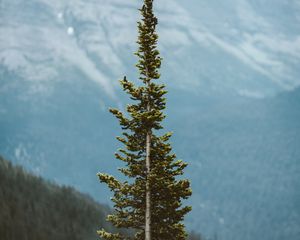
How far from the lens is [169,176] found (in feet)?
62.4

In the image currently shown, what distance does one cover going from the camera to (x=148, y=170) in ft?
63.8

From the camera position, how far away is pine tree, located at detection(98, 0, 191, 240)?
62.4 feet

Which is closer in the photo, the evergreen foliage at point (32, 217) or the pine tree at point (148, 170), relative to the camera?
the pine tree at point (148, 170)

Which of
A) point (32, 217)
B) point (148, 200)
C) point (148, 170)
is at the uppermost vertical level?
point (32, 217)

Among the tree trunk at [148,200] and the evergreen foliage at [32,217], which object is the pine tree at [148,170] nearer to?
the tree trunk at [148,200]

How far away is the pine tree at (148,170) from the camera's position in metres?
19.0

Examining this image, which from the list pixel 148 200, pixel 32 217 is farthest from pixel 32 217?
pixel 148 200

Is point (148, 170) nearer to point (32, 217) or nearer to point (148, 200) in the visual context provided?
point (148, 200)

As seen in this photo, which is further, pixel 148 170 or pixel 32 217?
pixel 32 217

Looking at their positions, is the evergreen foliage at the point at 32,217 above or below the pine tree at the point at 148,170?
above

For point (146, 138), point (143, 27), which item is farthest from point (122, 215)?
point (143, 27)

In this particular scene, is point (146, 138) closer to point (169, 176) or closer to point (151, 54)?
point (169, 176)

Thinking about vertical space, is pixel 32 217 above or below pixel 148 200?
above

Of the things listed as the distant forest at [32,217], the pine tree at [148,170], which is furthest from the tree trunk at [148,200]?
the distant forest at [32,217]
